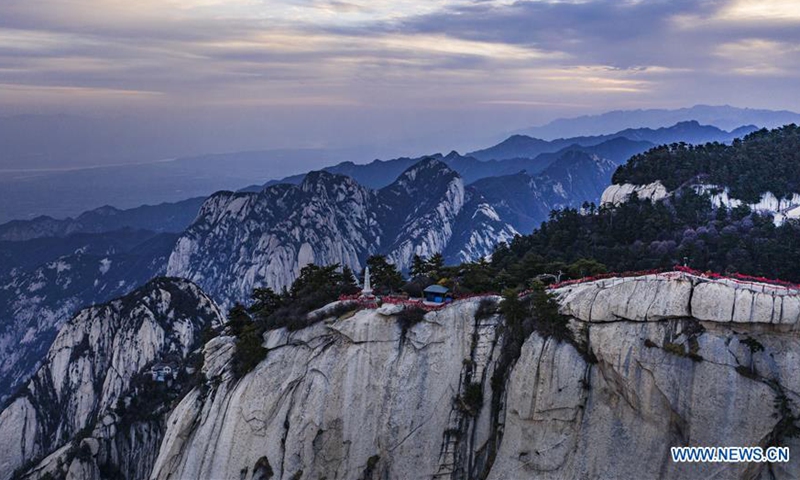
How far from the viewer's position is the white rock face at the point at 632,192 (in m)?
76.3

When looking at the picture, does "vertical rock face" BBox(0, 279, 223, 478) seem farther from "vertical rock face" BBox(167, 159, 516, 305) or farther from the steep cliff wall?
"vertical rock face" BBox(167, 159, 516, 305)

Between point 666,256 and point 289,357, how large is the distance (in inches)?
1395

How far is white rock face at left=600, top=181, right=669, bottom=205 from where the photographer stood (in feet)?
250

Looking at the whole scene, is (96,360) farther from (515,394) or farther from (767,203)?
(767,203)

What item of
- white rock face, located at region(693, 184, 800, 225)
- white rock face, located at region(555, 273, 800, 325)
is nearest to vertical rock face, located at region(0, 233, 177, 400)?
white rock face, located at region(555, 273, 800, 325)

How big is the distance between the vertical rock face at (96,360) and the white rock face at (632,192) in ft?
209

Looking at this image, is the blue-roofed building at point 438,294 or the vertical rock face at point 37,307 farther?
the vertical rock face at point 37,307

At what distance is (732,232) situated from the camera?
60.4 meters

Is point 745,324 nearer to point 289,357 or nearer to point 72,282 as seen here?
point 289,357

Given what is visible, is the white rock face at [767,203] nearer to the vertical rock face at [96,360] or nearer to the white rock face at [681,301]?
the white rock face at [681,301]

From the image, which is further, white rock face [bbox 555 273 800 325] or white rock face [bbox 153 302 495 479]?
white rock face [bbox 153 302 495 479]

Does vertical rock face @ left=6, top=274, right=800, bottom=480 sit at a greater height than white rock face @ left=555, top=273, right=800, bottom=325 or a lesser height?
lesser

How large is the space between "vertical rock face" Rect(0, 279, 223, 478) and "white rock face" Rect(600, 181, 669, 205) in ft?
209

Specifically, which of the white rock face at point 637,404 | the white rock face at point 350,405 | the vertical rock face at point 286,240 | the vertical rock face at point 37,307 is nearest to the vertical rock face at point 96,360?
the white rock face at point 350,405
